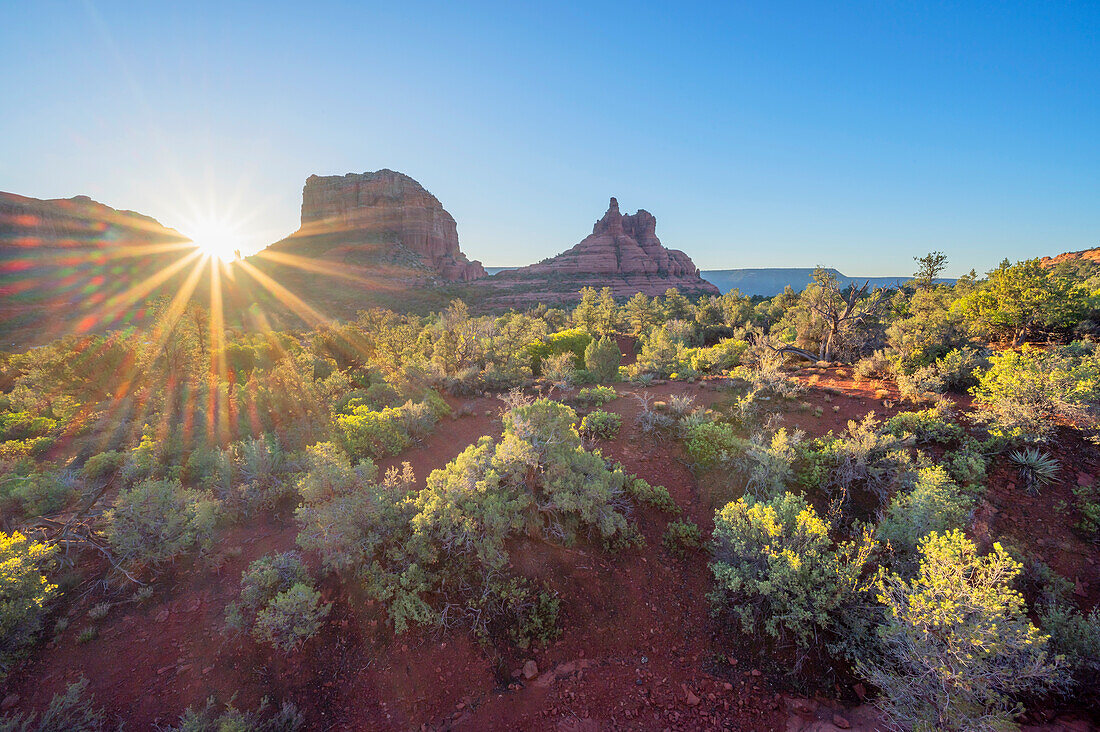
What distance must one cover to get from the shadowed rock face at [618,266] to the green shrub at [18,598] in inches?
2761

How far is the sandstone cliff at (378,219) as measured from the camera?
79250mm

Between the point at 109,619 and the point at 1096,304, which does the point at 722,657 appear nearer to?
the point at 109,619

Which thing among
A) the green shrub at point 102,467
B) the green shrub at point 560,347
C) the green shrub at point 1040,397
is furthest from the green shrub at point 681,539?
the green shrub at point 560,347

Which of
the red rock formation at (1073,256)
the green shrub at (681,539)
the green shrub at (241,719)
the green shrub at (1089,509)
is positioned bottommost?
the green shrub at (241,719)

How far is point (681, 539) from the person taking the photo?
538 centimetres

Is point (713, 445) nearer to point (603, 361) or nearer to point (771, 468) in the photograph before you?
point (771, 468)

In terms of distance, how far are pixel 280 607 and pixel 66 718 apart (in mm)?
1629

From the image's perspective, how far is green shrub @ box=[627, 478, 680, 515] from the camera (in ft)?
19.6

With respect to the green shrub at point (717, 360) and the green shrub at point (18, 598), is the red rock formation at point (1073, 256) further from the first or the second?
the green shrub at point (18, 598)

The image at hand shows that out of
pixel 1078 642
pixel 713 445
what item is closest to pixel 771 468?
pixel 713 445

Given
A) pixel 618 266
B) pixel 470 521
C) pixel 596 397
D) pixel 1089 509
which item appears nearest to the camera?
pixel 470 521

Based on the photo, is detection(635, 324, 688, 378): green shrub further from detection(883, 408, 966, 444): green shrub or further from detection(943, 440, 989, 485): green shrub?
detection(943, 440, 989, 485): green shrub

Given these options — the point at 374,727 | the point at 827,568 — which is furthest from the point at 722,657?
the point at 374,727

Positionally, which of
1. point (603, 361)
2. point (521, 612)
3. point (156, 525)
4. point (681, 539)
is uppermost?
point (603, 361)
